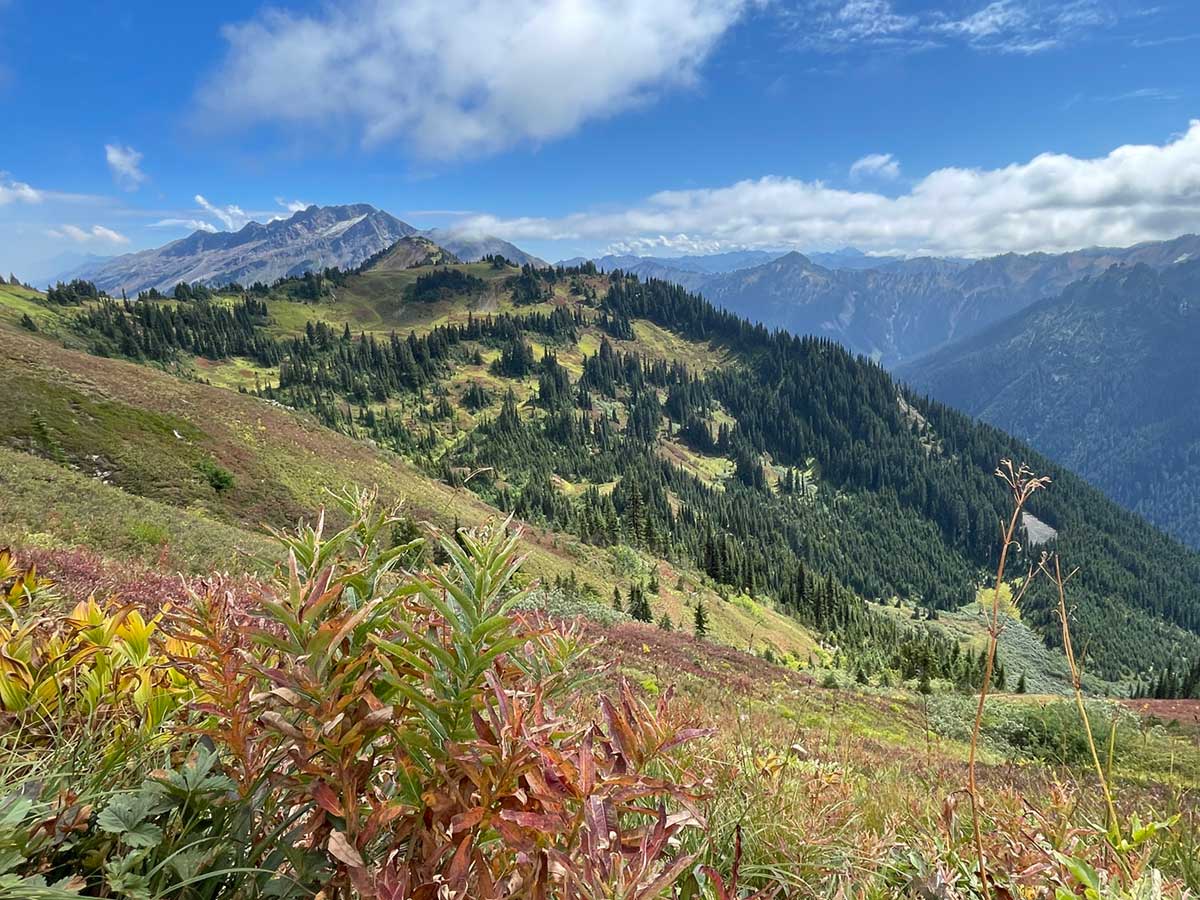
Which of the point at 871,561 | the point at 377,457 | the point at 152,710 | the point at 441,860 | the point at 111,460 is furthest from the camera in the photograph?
the point at 871,561

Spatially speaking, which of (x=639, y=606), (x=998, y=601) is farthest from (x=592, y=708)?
→ (x=639, y=606)


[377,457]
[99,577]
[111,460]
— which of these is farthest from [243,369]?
[99,577]

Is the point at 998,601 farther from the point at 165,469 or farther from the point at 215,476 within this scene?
the point at 215,476

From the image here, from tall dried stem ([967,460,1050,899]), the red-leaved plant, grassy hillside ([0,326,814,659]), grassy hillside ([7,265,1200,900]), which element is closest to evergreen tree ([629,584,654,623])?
grassy hillside ([7,265,1200,900])

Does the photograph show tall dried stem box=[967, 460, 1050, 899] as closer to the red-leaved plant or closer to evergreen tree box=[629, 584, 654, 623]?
the red-leaved plant

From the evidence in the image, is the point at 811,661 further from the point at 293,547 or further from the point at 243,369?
the point at 243,369

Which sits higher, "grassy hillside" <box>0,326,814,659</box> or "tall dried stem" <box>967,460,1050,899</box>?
"tall dried stem" <box>967,460,1050,899</box>

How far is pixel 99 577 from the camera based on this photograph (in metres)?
6.62

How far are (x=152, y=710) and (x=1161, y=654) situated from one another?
712 ft

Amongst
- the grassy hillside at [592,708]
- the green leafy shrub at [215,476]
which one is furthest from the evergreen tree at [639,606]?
the green leafy shrub at [215,476]

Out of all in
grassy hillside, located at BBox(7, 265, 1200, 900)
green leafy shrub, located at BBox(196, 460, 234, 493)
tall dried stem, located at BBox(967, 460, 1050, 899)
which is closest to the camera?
grassy hillside, located at BBox(7, 265, 1200, 900)

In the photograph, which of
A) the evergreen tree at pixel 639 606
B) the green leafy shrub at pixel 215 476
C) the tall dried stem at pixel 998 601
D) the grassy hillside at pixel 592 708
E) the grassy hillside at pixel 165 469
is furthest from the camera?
the evergreen tree at pixel 639 606

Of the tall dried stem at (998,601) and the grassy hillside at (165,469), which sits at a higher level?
the tall dried stem at (998,601)

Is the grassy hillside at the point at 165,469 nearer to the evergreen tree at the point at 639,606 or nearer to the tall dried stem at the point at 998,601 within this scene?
the evergreen tree at the point at 639,606
